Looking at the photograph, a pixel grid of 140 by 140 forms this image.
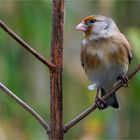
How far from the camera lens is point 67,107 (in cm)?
403

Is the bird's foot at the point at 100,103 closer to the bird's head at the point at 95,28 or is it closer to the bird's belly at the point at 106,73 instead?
the bird's belly at the point at 106,73

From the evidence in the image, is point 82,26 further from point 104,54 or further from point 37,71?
point 37,71

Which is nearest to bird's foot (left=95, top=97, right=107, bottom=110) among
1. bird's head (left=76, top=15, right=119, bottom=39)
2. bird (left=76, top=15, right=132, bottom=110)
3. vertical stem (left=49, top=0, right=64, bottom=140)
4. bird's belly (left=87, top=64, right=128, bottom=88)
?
bird (left=76, top=15, right=132, bottom=110)

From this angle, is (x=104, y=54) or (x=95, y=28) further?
(x=95, y=28)

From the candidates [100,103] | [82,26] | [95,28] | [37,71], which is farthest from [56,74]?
[37,71]

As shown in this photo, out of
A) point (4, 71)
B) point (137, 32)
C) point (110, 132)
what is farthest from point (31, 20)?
point (110, 132)

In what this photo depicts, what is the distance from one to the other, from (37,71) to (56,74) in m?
2.57

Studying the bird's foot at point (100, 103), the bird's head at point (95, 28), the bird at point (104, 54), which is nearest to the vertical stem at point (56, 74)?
the bird's foot at point (100, 103)

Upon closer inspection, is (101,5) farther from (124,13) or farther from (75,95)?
(75,95)

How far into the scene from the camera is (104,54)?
10.0ft

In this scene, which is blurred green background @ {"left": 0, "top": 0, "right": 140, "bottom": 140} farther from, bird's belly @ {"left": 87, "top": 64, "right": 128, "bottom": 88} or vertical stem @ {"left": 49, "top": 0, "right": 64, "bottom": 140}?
vertical stem @ {"left": 49, "top": 0, "right": 64, "bottom": 140}

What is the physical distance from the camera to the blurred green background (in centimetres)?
332

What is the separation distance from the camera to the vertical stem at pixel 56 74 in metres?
1.67

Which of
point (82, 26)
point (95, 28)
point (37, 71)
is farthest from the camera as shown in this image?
point (37, 71)
